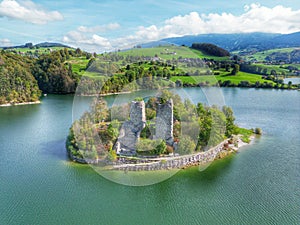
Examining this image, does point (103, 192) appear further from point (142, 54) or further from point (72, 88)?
point (72, 88)

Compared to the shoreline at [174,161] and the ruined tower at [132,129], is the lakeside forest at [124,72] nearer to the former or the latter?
the ruined tower at [132,129]

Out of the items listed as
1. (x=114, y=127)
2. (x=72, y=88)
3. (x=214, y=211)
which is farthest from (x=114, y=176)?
(x=72, y=88)

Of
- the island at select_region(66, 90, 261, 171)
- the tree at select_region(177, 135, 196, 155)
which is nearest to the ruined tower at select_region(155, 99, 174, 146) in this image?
the island at select_region(66, 90, 261, 171)

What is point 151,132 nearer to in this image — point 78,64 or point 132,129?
point 132,129

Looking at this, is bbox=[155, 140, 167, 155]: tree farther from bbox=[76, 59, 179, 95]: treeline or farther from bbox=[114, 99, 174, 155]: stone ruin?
bbox=[76, 59, 179, 95]: treeline

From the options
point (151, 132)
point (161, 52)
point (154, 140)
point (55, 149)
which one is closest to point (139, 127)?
point (151, 132)

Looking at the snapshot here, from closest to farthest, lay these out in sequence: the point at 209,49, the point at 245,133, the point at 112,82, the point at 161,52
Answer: the point at 161,52, the point at 245,133, the point at 112,82, the point at 209,49
